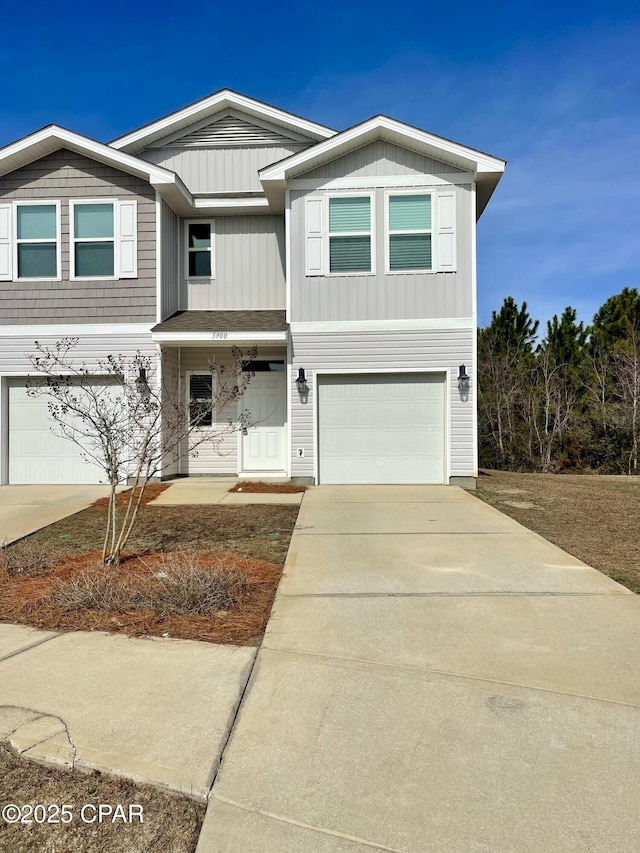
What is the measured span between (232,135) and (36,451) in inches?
320

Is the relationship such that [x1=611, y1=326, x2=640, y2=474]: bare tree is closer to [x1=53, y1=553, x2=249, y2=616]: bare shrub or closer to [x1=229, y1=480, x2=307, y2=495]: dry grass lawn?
[x1=229, y1=480, x2=307, y2=495]: dry grass lawn

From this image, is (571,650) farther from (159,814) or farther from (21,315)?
(21,315)

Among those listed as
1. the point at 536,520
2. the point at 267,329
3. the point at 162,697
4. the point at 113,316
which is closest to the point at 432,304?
the point at 267,329

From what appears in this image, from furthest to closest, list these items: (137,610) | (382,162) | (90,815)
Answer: (382,162) → (137,610) → (90,815)

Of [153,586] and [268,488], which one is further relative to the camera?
[268,488]

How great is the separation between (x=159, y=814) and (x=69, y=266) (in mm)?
11410

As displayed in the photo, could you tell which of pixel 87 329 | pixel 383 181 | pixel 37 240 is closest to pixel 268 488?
pixel 87 329

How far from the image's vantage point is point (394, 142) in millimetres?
11148

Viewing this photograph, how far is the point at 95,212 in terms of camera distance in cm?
1167

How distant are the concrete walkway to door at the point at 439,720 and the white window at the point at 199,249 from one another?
9223mm

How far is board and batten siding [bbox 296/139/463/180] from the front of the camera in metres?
11.2

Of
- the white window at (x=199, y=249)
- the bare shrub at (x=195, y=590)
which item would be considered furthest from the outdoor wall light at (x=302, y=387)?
the bare shrub at (x=195, y=590)

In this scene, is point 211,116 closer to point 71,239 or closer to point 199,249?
point 199,249

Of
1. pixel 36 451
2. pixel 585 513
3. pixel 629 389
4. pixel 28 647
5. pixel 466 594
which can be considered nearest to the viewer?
pixel 28 647
